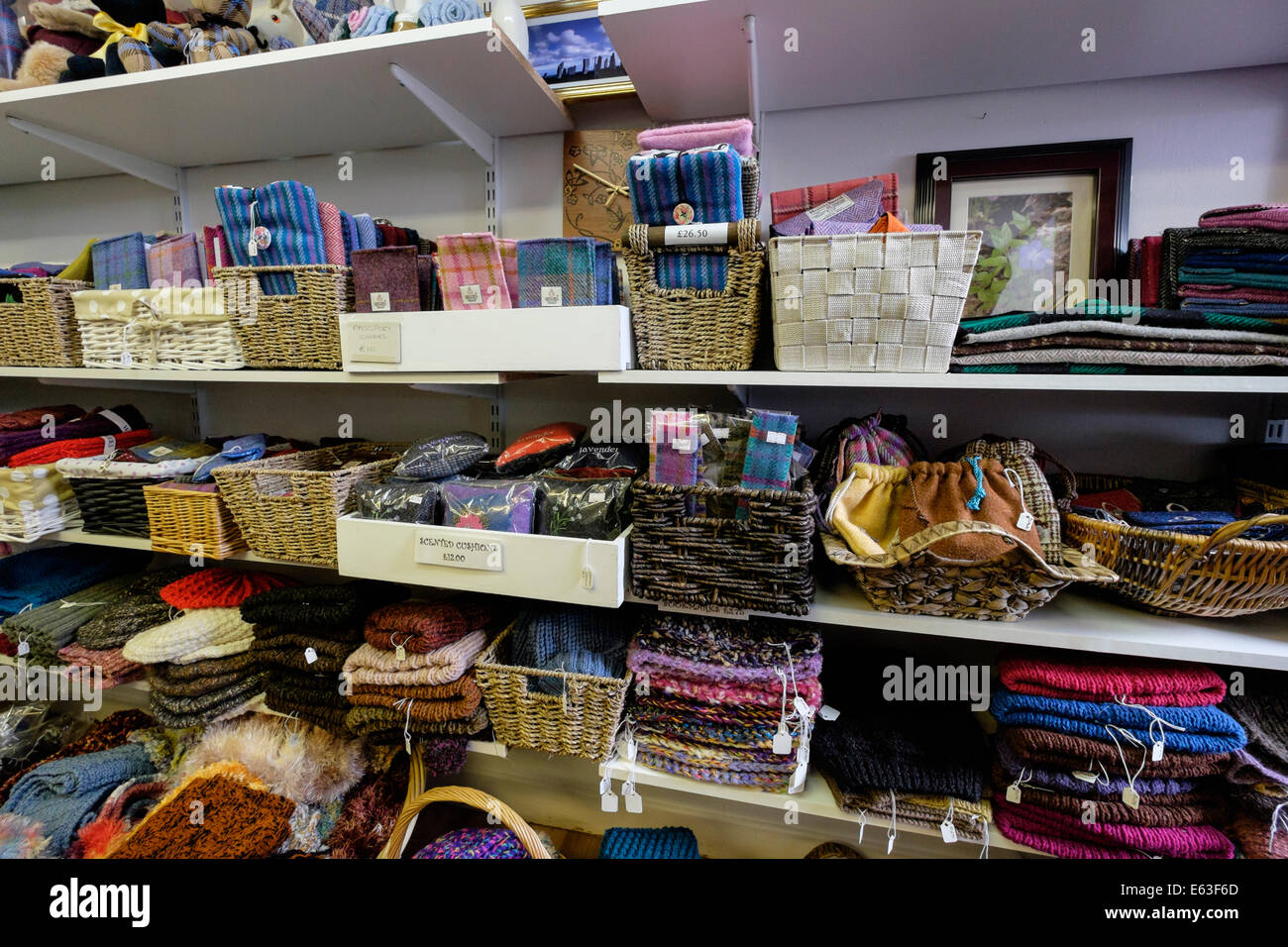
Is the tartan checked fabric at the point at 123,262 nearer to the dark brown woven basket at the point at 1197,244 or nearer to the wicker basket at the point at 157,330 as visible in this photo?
the wicker basket at the point at 157,330

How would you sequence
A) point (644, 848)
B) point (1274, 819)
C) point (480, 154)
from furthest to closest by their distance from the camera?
→ point (480, 154) < point (644, 848) < point (1274, 819)

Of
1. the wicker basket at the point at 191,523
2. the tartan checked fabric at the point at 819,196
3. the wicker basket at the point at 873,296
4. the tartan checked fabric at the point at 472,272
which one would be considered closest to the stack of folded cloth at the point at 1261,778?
the wicker basket at the point at 873,296

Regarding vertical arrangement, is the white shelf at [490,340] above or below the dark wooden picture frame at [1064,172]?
below

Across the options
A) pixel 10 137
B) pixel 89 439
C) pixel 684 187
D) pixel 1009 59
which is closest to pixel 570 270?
pixel 684 187

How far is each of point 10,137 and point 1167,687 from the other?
8.52 ft

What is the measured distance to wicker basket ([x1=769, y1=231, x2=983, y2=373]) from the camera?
842mm

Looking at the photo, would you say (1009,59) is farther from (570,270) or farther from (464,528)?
(464,528)

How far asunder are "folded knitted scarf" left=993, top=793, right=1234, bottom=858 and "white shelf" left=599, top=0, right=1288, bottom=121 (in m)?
1.25

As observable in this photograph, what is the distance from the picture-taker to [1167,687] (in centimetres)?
89

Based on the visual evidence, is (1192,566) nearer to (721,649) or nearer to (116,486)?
(721,649)

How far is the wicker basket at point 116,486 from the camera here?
4.22 ft

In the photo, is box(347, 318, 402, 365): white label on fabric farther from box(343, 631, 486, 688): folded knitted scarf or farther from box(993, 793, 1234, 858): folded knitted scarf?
box(993, 793, 1234, 858): folded knitted scarf

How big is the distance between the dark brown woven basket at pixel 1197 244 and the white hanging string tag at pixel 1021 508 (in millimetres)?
374

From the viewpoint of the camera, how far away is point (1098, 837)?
909mm
